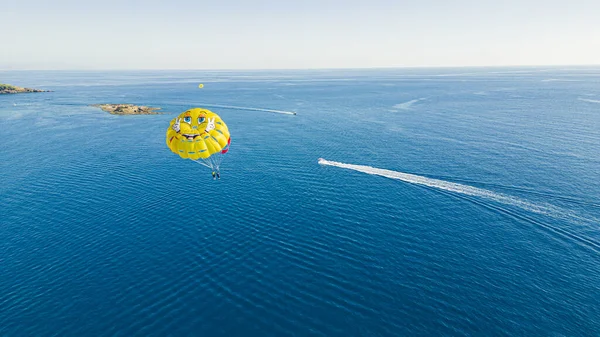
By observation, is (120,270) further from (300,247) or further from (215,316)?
(300,247)

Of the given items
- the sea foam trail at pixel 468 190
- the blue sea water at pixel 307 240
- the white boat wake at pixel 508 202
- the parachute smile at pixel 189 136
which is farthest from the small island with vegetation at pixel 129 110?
the parachute smile at pixel 189 136

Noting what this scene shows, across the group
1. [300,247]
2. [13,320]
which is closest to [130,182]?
[13,320]

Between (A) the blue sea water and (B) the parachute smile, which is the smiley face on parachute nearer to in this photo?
(B) the parachute smile

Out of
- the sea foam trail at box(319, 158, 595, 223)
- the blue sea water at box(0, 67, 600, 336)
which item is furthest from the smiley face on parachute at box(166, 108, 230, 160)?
the sea foam trail at box(319, 158, 595, 223)

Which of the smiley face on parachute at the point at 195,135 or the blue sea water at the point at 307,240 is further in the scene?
the smiley face on parachute at the point at 195,135

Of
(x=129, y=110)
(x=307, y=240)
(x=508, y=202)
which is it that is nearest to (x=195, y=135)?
(x=307, y=240)

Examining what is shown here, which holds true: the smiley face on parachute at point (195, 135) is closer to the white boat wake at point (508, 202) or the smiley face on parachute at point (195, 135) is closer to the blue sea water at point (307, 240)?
the blue sea water at point (307, 240)
